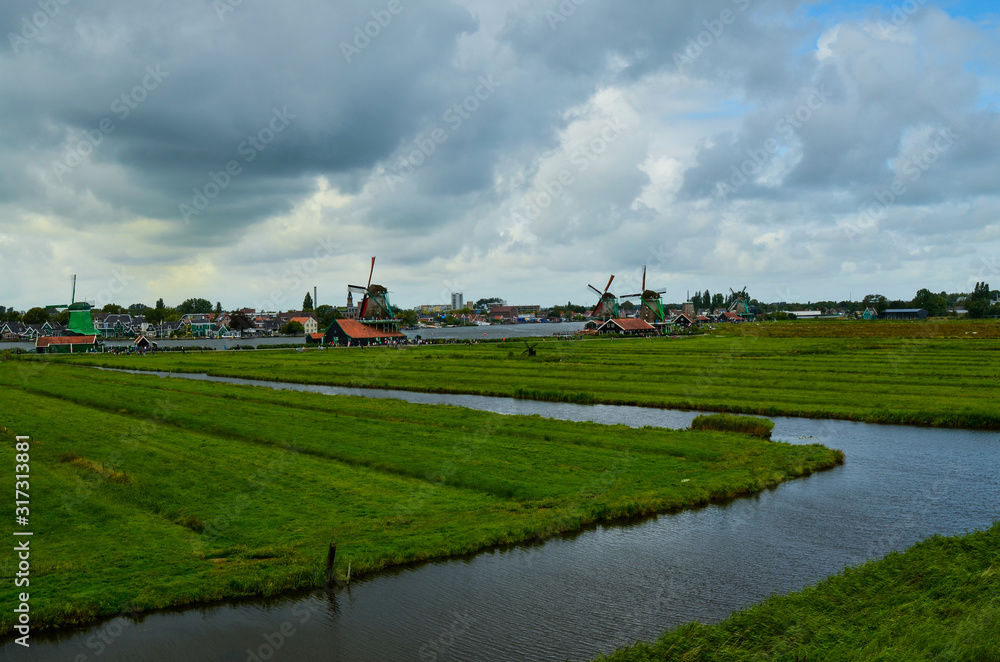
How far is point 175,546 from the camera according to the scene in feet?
66.1

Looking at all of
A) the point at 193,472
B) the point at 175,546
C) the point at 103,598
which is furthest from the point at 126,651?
the point at 193,472

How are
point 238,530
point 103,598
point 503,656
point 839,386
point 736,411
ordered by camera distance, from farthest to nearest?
point 839,386, point 736,411, point 238,530, point 103,598, point 503,656

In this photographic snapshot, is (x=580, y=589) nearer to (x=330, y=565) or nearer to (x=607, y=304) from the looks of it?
(x=330, y=565)

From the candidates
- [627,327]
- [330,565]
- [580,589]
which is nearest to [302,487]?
[330,565]

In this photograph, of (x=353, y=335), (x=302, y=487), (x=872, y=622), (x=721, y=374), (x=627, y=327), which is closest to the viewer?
(x=872, y=622)

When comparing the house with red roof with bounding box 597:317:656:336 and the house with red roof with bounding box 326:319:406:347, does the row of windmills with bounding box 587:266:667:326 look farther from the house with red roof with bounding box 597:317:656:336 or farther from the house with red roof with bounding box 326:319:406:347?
the house with red roof with bounding box 326:319:406:347

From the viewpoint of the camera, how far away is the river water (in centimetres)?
1532

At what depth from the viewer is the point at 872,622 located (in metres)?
15.2

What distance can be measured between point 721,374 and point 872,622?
51.9 m

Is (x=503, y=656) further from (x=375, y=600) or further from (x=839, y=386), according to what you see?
(x=839, y=386)

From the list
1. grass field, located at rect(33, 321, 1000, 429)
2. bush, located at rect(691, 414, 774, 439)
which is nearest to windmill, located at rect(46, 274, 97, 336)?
grass field, located at rect(33, 321, 1000, 429)

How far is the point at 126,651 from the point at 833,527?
20798mm

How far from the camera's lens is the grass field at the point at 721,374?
46.3 meters

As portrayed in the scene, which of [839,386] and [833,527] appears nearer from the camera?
[833,527]
